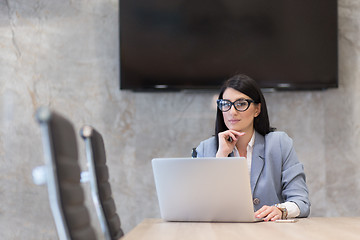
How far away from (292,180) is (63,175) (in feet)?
5.18

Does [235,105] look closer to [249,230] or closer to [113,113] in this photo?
[249,230]

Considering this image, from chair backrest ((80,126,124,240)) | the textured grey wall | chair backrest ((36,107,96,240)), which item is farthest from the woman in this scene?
chair backrest ((36,107,96,240))

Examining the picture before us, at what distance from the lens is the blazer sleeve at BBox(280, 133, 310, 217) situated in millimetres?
2281

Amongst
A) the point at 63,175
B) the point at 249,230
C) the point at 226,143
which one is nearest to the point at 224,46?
the point at 226,143

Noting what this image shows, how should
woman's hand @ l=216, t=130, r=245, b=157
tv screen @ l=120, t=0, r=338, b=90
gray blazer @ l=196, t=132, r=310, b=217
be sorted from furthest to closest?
1. tv screen @ l=120, t=0, r=338, b=90
2. woman's hand @ l=216, t=130, r=245, b=157
3. gray blazer @ l=196, t=132, r=310, b=217

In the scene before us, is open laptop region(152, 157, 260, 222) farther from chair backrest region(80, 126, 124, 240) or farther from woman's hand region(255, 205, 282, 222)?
chair backrest region(80, 126, 124, 240)

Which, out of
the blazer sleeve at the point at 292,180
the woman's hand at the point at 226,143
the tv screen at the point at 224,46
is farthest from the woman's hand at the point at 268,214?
the tv screen at the point at 224,46

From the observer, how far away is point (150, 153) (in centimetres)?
381

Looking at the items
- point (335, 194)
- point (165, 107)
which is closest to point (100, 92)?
point (165, 107)

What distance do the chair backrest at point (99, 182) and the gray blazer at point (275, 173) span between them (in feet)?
3.08

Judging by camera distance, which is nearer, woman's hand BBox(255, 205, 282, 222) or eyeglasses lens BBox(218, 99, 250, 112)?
woman's hand BBox(255, 205, 282, 222)

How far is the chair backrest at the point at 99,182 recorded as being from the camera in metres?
1.53

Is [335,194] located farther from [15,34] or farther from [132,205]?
[15,34]

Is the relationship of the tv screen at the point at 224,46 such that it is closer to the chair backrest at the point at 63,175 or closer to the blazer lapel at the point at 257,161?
the blazer lapel at the point at 257,161
